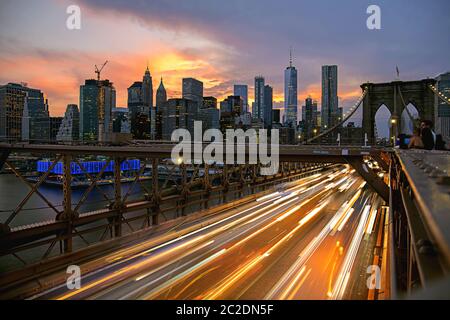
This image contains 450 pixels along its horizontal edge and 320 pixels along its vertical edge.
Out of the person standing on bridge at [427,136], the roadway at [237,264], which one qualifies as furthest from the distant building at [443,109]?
the person standing on bridge at [427,136]

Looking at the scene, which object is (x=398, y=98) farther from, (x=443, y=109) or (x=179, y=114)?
(x=179, y=114)

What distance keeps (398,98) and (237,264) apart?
47.0 meters

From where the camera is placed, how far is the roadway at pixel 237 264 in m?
7.54

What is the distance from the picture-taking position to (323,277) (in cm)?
855

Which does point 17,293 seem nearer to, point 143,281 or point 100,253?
point 100,253

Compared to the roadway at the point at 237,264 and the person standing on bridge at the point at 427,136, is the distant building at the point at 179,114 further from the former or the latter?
the person standing on bridge at the point at 427,136

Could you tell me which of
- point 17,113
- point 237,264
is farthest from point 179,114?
point 237,264

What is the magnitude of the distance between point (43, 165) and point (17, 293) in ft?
191

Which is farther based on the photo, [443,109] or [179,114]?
[179,114]

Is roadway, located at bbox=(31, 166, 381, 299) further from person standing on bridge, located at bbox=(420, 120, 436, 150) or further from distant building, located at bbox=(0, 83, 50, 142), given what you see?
distant building, located at bbox=(0, 83, 50, 142)

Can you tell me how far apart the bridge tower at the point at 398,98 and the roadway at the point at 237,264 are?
116ft

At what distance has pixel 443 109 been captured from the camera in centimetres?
4259
